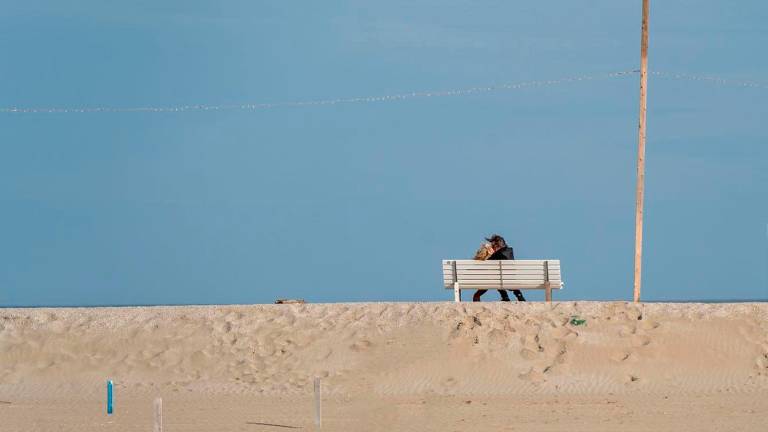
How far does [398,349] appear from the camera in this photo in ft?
58.3

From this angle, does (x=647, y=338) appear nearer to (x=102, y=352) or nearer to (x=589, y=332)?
(x=589, y=332)

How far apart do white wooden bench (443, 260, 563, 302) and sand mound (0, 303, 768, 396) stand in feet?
2.61

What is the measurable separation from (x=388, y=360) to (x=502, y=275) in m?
2.75

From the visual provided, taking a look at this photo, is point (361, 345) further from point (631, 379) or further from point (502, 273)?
point (631, 379)

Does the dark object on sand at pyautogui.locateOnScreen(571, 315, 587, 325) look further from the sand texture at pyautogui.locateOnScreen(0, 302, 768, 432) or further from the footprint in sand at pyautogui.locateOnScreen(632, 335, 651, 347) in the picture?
Result: the footprint in sand at pyautogui.locateOnScreen(632, 335, 651, 347)

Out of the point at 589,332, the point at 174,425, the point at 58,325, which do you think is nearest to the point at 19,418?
the point at 174,425

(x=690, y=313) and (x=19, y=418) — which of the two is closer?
(x=19, y=418)

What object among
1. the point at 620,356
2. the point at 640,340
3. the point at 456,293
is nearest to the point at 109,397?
the point at 456,293

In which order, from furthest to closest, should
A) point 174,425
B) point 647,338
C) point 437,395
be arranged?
point 647,338, point 437,395, point 174,425

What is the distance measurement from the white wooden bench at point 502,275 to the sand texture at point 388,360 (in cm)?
80

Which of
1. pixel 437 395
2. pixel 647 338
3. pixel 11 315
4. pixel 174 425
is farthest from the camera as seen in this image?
pixel 11 315

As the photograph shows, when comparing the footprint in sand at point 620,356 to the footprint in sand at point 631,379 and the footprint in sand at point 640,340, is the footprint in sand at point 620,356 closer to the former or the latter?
the footprint in sand at point 640,340

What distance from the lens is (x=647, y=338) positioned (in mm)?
17969

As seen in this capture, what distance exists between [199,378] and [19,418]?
9.73 ft
